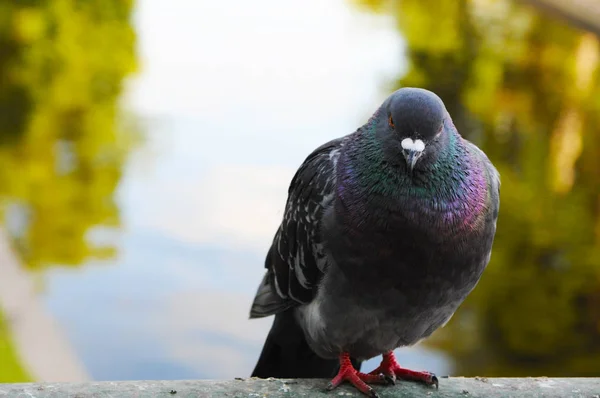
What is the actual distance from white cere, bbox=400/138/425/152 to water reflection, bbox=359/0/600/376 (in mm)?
4507

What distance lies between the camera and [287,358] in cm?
303

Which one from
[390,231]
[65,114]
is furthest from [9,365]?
[390,231]

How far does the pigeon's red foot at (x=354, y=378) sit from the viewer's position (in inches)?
101

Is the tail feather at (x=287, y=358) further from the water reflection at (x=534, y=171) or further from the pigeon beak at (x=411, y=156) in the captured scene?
the water reflection at (x=534, y=171)

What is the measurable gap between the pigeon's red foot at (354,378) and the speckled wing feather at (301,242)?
261mm

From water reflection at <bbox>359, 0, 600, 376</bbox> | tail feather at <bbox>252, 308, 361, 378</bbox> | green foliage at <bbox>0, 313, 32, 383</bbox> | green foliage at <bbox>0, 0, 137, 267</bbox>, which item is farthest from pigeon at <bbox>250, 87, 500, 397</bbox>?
green foliage at <bbox>0, 0, 137, 267</bbox>

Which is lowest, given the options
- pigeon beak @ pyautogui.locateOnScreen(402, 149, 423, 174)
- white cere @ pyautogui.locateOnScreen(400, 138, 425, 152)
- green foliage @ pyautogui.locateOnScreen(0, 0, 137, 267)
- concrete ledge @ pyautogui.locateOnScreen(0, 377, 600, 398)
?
concrete ledge @ pyautogui.locateOnScreen(0, 377, 600, 398)

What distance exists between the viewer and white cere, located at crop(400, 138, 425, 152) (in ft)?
6.98

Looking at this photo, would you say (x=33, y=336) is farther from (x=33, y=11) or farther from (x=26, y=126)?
(x=33, y=11)

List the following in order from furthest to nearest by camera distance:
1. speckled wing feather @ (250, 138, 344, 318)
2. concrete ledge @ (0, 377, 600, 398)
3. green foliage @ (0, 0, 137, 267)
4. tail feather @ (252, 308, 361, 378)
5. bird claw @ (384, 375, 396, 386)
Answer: green foliage @ (0, 0, 137, 267) < tail feather @ (252, 308, 361, 378) < bird claw @ (384, 375, 396, 386) < speckled wing feather @ (250, 138, 344, 318) < concrete ledge @ (0, 377, 600, 398)

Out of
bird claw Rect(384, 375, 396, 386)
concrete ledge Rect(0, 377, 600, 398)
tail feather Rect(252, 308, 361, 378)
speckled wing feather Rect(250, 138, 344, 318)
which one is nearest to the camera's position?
concrete ledge Rect(0, 377, 600, 398)

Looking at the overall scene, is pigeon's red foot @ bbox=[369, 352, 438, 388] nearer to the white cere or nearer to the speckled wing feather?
the speckled wing feather

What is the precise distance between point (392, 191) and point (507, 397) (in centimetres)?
76

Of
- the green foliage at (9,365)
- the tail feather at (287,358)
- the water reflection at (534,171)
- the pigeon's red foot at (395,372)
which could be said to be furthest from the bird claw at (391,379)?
the green foliage at (9,365)
